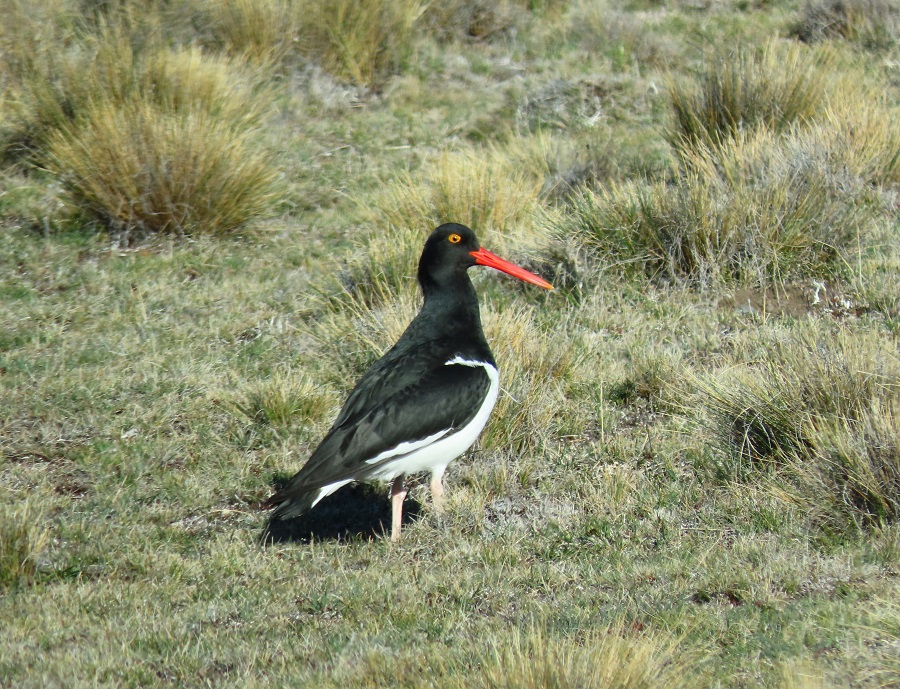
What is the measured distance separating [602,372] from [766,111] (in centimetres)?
417

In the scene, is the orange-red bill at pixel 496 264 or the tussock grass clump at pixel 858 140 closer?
the orange-red bill at pixel 496 264

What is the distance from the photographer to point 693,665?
155 inches

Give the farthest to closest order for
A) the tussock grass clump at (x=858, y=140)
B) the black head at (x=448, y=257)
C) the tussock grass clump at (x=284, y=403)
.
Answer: the tussock grass clump at (x=858, y=140)
the tussock grass clump at (x=284, y=403)
the black head at (x=448, y=257)

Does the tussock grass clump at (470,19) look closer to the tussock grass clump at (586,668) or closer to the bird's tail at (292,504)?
the bird's tail at (292,504)

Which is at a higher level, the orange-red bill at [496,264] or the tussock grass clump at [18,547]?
the orange-red bill at [496,264]

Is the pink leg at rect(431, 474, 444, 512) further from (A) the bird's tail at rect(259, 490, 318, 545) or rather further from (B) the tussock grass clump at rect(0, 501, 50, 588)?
(B) the tussock grass clump at rect(0, 501, 50, 588)

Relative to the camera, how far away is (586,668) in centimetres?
354

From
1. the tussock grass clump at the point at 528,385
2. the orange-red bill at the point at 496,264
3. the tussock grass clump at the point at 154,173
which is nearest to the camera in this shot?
the orange-red bill at the point at 496,264

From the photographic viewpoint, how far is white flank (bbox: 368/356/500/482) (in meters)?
5.64

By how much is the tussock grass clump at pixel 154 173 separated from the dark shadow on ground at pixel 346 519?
3.82m

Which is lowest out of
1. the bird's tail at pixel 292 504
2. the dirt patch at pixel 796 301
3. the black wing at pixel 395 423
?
the dirt patch at pixel 796 301

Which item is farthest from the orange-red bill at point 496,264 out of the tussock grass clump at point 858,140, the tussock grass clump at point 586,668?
the tussock grass clump at point 858,140

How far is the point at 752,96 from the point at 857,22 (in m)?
5.01

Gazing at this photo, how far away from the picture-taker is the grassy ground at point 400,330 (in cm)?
456
